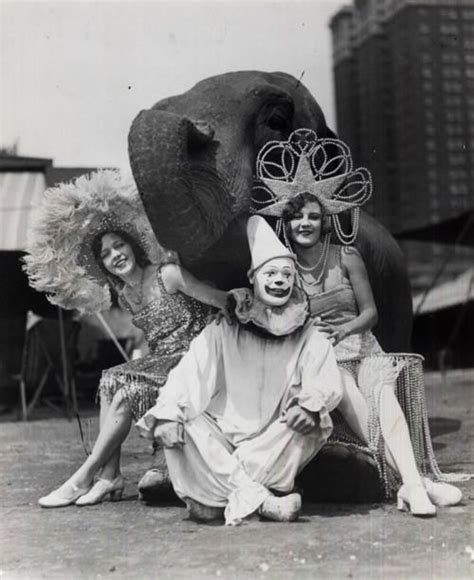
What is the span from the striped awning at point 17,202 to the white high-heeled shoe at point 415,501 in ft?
15.9

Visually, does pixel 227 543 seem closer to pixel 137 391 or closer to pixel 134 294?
pixel 137 391

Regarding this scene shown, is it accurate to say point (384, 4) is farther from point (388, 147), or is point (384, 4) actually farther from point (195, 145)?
point (195, 145)

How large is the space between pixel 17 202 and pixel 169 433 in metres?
5.34

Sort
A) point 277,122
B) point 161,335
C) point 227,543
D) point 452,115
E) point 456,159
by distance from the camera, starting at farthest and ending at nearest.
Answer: point 456,159, point 452,115, point 277,122, point 161,335, point 227,543

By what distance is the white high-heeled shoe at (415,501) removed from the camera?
3.53 meters

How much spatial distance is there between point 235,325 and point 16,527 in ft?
4.07

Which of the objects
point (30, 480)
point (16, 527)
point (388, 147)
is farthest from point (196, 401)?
point (388, 147)

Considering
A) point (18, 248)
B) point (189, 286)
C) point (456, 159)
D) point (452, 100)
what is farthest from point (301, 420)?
point (456, 159)

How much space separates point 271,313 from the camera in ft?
12.6

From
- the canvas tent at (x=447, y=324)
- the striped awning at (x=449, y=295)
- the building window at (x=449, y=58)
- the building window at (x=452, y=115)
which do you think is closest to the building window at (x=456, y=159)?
the building window at (x=452, y=115)

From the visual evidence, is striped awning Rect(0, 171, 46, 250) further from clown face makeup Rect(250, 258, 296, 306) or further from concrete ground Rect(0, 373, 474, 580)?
clown face makeup Rect(250, 258, 296, 306)

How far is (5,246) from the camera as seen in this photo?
7.91m

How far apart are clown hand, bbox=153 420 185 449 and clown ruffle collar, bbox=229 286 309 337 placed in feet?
1.82

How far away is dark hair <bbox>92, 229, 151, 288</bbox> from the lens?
442 cm
